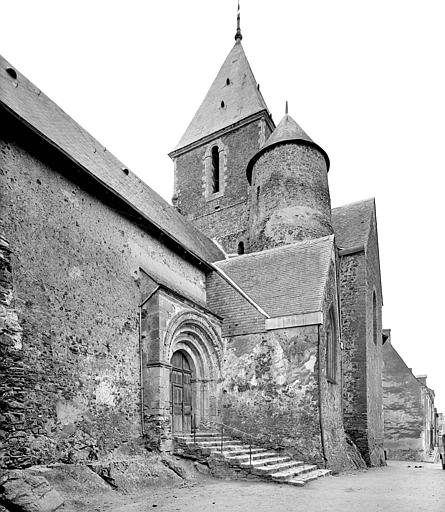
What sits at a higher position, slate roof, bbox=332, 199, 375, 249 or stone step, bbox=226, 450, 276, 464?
slate roof, bbox=332, 199, 375, 249

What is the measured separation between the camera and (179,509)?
648 cm

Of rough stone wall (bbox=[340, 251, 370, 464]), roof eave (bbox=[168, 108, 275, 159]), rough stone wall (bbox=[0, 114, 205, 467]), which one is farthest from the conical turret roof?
rough stone wall (bbox=[0, 114, 205, 467])

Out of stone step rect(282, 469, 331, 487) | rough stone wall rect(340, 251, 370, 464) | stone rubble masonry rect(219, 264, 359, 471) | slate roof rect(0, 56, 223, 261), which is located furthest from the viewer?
rough stone wall rect(340, 251, 370, 464)

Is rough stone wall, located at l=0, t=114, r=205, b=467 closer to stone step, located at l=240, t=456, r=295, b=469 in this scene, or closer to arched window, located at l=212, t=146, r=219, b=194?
stone step, located at l=240, t=456, r=295, b=469

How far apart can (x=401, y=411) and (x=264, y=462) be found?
18.6 metres

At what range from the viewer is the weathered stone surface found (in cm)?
599

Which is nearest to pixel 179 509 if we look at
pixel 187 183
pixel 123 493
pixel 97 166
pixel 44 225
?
pixel 123 493

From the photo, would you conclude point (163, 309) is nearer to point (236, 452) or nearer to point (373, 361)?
point (236, 452)

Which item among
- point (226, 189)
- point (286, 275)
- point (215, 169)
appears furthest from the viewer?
point (215, 169)

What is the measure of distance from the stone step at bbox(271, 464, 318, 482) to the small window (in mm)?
3082

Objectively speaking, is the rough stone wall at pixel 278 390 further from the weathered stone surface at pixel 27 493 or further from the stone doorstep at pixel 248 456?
the weathered stone surface at pixel 27 493

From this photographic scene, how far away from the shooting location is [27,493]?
617 centimetres

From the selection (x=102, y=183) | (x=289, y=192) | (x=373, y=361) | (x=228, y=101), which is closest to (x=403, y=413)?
(x=373, y=361)

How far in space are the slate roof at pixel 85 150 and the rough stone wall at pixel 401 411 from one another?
1578cm
